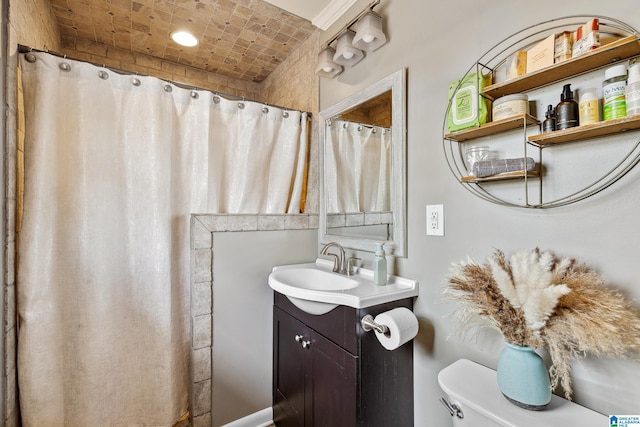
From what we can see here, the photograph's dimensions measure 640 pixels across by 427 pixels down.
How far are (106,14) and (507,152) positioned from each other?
2.46m

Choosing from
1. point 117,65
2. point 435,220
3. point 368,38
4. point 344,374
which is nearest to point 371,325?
point 344,374

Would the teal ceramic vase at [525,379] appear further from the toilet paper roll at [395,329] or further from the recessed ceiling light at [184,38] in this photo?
the recessed ceiling light at [184,38]

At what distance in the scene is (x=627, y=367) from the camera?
75cm

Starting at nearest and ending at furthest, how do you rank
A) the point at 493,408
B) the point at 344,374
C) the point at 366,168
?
the point at 493,408 → the point at 344,374 → the point at 366,168

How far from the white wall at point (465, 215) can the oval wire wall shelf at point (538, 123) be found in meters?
0.02

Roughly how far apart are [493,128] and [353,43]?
0.90 metres

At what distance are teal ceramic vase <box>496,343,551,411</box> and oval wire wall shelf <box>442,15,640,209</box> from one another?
446mm

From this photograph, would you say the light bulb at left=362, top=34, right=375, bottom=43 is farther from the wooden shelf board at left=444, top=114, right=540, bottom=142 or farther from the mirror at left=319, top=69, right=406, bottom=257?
the wooden shelf board at left=444, top=114, right=540, bottom=142

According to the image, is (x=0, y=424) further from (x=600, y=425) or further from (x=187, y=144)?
(x=600, y=425)

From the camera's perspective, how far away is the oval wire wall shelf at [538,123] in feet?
2.42

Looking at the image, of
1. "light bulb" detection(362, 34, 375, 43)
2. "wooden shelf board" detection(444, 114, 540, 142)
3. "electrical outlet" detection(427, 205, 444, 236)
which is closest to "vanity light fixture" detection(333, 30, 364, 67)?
"light bulb" detection(362, 34, 375, 43)

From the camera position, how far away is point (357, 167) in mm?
1675

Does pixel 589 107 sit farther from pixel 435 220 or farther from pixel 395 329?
pixel 395 329

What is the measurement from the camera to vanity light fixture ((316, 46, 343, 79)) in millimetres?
1669
